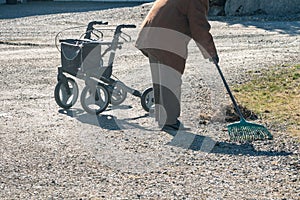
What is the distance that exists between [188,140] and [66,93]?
2452 millimetres

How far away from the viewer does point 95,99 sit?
404 inches

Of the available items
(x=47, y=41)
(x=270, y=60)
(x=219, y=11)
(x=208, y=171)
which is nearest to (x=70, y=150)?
(x=208, y=171)

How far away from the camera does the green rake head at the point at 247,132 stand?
868cm

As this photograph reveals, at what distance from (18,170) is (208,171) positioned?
74.0 inches

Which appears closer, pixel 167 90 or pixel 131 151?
pixel 131 151

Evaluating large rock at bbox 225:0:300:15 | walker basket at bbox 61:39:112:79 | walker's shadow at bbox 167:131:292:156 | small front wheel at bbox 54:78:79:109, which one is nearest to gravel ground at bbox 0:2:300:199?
walker's shadow at bbox 167:131:292:156

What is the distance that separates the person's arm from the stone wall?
52.0ft

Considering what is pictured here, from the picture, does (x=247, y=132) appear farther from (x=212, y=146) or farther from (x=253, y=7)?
(x=253, y=7)

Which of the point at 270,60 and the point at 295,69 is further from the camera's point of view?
the point at 270,60

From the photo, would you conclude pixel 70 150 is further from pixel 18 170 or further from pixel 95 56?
pixel 95 56

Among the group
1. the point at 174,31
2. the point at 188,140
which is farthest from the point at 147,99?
the point at 188,140

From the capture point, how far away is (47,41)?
19.5 m

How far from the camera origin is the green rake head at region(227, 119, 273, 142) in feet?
28.5

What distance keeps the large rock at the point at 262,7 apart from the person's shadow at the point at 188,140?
49.5ft
